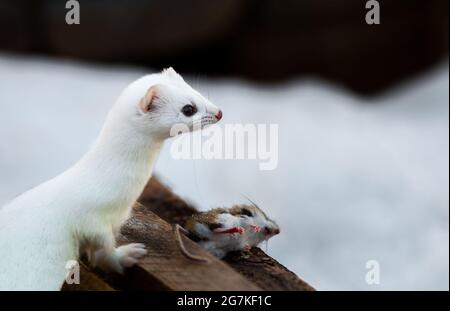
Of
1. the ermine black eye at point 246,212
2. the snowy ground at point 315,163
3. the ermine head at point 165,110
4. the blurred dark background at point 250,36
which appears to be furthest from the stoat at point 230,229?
the blurred dark background at point 250,36

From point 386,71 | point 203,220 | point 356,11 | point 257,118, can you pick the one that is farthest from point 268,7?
point 203,220

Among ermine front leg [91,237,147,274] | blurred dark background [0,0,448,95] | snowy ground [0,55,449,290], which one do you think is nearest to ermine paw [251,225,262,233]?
ermine front leg [91,237,147,274]

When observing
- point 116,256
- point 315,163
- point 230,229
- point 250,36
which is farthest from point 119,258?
point 250,36

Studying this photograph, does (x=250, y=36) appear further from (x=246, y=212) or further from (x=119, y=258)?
(x=119, y=258)

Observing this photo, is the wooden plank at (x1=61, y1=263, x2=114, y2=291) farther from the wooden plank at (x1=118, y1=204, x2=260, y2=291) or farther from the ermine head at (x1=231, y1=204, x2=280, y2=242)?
the ermine head at (x1=231, y1=204, x2=280, y2=242)

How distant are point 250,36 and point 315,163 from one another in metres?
0.86

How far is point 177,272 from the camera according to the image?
894 mm

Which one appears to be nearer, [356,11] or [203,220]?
[203,220]

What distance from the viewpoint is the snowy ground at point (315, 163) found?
6.37 feet

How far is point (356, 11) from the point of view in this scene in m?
2.97

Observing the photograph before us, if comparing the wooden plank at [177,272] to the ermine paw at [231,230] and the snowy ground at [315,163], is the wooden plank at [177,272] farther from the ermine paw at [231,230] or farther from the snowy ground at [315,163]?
the snowy ground at [315,163]

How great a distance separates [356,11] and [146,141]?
217 cm
